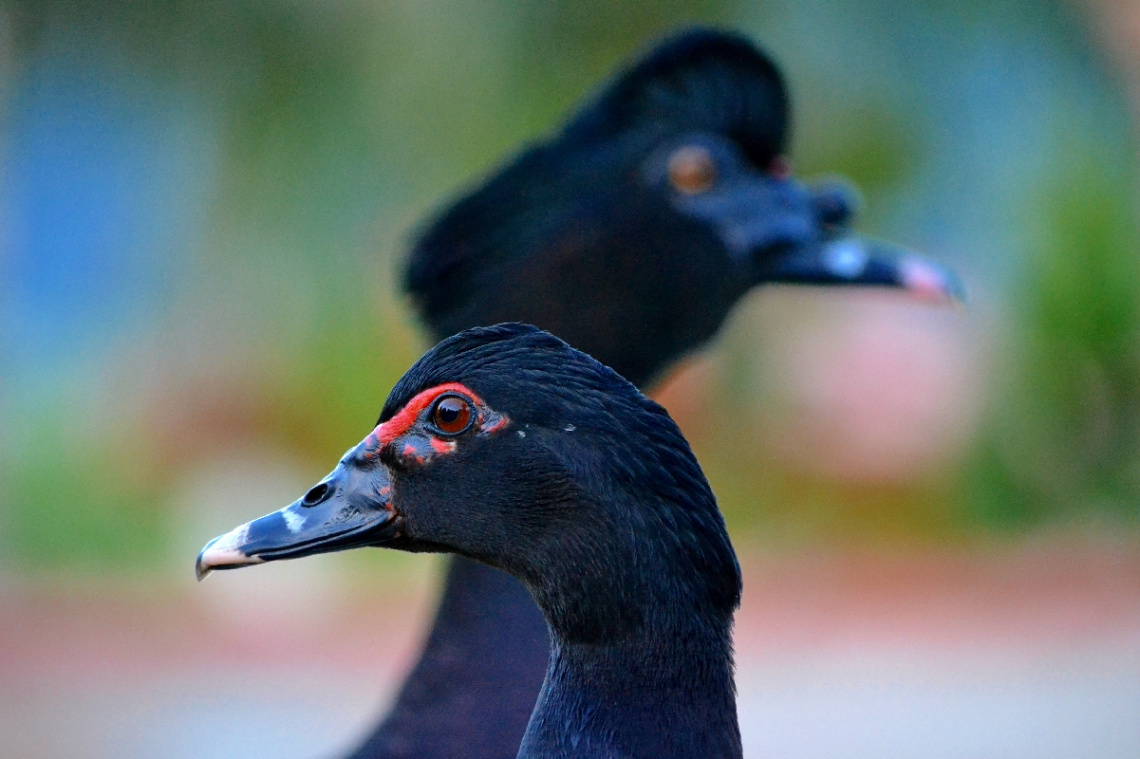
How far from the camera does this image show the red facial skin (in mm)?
1752

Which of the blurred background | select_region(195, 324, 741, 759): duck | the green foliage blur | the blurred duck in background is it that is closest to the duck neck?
select_region(195, 324, 741, 759): duck

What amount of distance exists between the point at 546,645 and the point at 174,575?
175 inches

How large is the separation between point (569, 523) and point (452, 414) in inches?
7.9

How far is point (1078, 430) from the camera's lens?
7.18m

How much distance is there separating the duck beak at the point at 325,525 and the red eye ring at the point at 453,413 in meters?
0.11

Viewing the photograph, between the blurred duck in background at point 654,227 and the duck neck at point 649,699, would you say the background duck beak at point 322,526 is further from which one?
the blurred duck in background at point 654,227

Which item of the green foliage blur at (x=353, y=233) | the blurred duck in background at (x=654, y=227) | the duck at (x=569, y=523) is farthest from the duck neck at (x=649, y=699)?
the green foliage blur at (x=353, y=233)

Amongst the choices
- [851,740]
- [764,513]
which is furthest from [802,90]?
[851,740]

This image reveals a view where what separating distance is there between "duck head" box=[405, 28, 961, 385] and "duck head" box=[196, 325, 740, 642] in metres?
1.04

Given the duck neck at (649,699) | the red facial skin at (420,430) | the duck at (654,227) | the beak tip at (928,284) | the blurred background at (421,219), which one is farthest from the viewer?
the blurred background at (421,219)

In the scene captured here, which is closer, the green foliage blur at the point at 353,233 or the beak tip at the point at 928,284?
the beak tip at the point at 928,284

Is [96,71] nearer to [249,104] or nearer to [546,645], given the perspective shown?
[249,104]

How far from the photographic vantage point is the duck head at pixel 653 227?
2859 millimetres

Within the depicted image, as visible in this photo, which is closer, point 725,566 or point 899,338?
point 725,566
